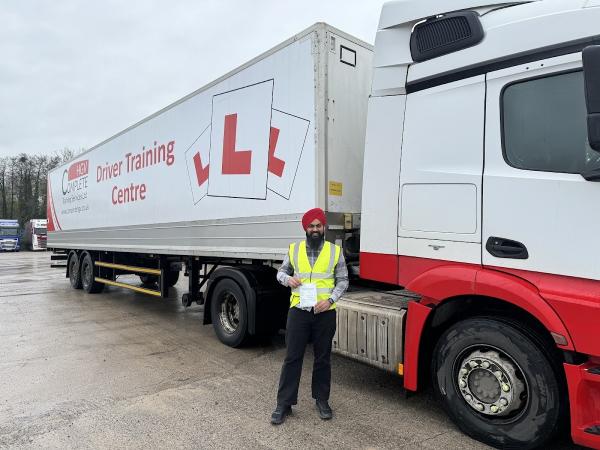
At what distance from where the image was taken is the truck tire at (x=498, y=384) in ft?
9.60

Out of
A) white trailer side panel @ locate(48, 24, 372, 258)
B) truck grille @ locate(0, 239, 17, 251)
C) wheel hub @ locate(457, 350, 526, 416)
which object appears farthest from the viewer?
truck grille @ locate(0, 239, 17, 251)

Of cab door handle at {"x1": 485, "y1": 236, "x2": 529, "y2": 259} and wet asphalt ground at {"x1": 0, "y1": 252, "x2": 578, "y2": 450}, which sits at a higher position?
cab door handle at {"x1": 485, "y1": 236, "x2": 529, "y2": 259}

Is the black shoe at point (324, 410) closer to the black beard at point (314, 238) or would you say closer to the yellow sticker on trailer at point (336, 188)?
the black beard at point (314, 238)

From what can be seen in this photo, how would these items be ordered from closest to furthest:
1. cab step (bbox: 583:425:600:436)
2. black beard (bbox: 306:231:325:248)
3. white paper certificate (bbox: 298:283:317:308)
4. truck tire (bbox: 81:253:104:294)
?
cab step (bbox: 583:425:600:436), white paper certificate (bbox: 298:283:317:308), black beard (bbox: 306:231:325:248), truck tire (bbox: 81:253:104:294)

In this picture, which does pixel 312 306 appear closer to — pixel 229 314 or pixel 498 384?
pixel 498 384

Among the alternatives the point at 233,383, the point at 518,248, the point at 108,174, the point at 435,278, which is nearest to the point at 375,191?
the point at 435,278

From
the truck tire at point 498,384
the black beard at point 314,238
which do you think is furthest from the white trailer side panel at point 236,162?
the truck tire at point 498,384

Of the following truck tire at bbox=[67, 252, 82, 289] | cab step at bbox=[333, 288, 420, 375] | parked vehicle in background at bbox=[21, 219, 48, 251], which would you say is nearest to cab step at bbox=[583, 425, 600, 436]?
cab step at bbox=[333, 288, 420, 375]

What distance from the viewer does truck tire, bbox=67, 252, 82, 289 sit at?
467 inches

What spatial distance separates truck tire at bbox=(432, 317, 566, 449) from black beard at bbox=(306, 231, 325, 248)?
116 cm

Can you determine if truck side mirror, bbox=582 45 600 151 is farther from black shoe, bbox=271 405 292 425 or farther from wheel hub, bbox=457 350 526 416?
black shoe, bbox=271 405 292 425

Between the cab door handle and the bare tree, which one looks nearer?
the cab door handle

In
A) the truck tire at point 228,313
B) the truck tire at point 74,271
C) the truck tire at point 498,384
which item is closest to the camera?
the truck tire at point 498,384

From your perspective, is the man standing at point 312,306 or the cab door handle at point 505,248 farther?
the man standing at point 312,306
